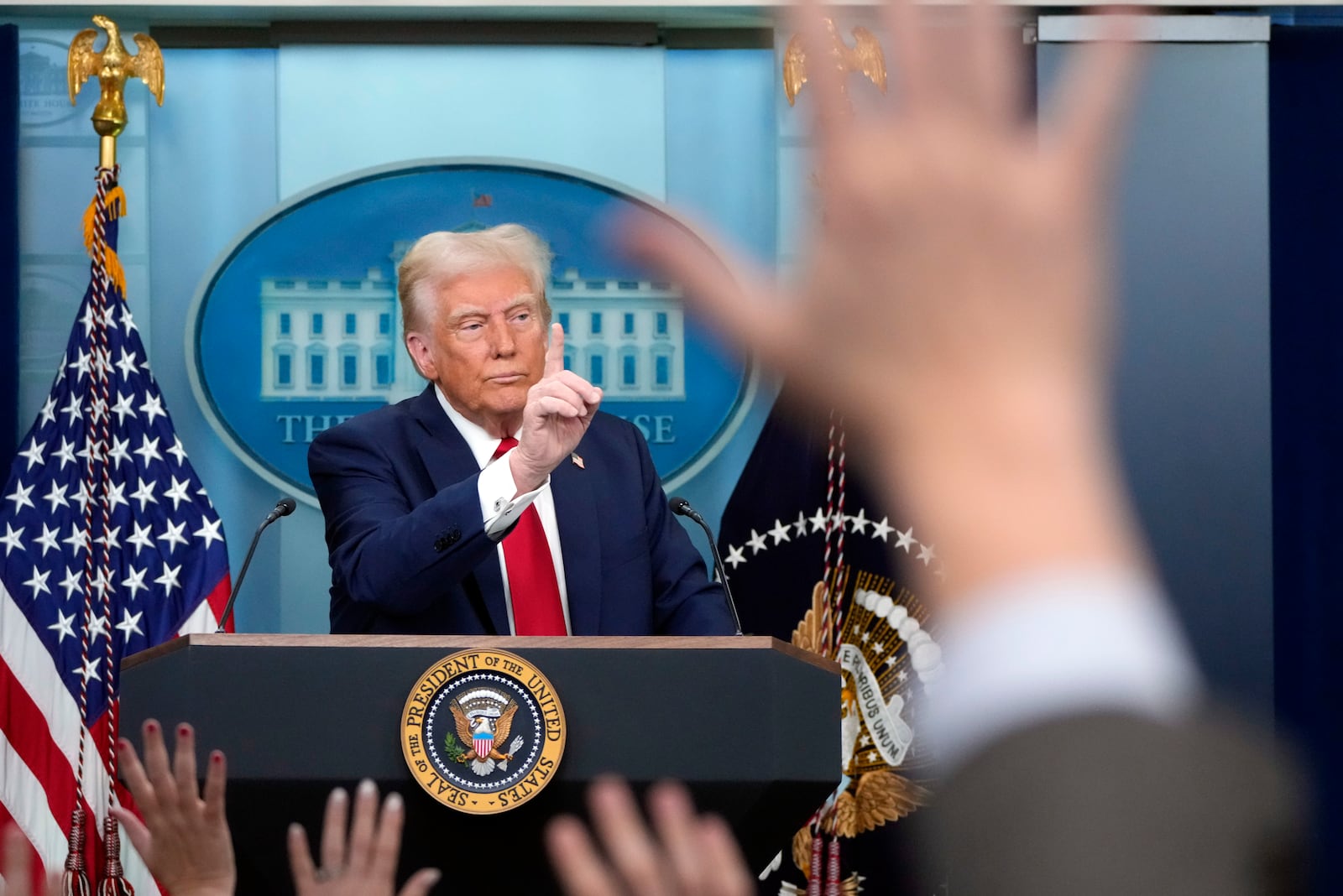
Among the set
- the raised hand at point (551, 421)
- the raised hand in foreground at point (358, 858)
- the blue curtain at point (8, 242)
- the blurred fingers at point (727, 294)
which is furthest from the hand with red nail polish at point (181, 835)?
the blue curtain at point (8, 242)

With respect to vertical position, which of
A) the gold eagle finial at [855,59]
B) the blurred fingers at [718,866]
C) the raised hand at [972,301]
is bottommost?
the blurred fingers at [718,866]

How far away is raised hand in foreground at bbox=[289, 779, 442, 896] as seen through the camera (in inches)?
49.8

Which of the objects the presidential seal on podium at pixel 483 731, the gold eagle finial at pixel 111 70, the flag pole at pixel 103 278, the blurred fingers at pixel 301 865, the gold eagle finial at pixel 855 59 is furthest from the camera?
the gold eagle finial at pixel 111 70

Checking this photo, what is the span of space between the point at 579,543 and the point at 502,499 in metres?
0.43

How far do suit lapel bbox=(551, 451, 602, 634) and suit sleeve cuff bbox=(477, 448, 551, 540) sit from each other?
1.16 ft

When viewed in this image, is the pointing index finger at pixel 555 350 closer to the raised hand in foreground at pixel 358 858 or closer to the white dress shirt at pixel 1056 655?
the raised hand in foreground at pixel 358 858

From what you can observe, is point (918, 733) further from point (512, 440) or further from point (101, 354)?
point (101, 354)

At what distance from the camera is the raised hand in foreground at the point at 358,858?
126 centimetres

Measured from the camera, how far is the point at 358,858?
131cm

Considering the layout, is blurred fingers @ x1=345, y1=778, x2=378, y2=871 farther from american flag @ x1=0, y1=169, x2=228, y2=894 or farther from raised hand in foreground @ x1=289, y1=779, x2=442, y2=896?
american flag @ x1=0, y1=169, x2=228, y2=894

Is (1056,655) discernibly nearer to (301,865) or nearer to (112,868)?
(301,865)

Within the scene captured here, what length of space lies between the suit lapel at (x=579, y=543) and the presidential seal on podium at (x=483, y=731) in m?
0.57

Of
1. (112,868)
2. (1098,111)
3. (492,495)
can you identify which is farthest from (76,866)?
(1098,111)

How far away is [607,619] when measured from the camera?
266cm
